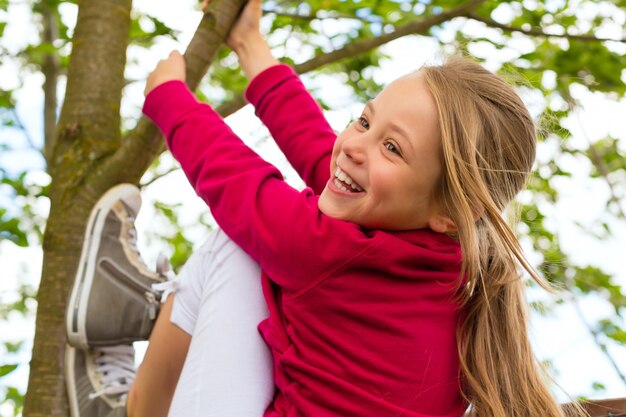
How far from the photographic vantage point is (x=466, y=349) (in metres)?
1.76

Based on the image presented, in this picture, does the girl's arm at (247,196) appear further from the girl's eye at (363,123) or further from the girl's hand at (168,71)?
the girl's eye at (363,123)

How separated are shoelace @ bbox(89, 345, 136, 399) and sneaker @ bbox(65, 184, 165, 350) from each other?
0.10 ft

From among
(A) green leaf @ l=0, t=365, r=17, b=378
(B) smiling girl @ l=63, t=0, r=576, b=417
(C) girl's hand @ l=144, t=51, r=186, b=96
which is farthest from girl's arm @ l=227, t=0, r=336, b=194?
(A) green leaf @ l=0, t=365, r=17, b=378

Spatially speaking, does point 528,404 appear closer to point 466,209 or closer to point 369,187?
point 466,209

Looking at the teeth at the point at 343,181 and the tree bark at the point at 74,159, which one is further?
the tree bark at the point at 74,159

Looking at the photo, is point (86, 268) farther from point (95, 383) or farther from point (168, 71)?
point (168, 71)

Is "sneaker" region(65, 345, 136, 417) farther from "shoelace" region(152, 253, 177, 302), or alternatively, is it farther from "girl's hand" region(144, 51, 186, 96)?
"girl's hand" region(144, 51, 186, 96)

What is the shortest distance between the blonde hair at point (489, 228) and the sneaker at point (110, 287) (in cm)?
83

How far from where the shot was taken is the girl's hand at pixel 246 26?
230 centimetres

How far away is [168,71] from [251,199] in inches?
21.7

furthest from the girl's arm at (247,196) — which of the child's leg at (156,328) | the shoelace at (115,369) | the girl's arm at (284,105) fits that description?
the shoelace at (115,369)

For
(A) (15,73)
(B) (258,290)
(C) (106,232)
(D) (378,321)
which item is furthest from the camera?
(A) (15,73)

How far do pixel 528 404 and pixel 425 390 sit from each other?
24cm

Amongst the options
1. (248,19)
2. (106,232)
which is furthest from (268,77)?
(106,232)
